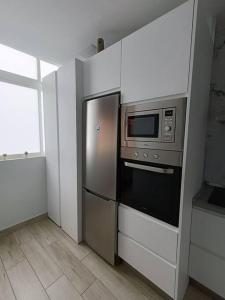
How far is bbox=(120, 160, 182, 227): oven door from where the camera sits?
1053 mm

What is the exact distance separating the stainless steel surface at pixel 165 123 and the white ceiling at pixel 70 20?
2.97 ft

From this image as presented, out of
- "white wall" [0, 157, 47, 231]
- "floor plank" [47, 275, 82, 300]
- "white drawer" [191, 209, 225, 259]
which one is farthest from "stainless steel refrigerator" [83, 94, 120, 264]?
"white wall" [0, 157, 47, 231]

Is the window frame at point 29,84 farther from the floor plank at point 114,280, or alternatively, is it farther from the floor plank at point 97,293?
the floor plank at point 97,293

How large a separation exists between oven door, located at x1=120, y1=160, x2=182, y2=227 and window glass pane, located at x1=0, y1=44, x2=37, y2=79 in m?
1.97

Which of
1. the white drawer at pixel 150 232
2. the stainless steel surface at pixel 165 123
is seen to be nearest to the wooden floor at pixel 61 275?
the white drawer at pixel 150 232

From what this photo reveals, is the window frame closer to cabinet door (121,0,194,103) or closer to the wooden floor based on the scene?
the wooden floor

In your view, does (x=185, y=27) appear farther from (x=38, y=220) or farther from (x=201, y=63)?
(x=38, y=220)

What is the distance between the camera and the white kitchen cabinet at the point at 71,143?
65.7 inches

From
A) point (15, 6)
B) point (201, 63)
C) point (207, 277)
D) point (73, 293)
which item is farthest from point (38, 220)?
point (201, 63)

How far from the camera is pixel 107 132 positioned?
4.65 ft

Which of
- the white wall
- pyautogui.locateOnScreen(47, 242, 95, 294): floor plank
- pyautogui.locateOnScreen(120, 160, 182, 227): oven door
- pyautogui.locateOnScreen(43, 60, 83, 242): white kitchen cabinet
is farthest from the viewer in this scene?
the white wall

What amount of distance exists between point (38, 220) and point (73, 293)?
1332mm

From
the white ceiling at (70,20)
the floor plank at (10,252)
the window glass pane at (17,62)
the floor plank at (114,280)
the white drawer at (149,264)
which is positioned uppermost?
the white ceiling at (70,20)

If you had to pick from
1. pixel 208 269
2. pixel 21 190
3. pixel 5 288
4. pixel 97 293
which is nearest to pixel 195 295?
pixel 208 269
